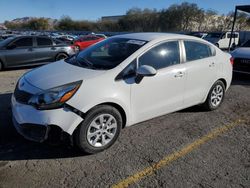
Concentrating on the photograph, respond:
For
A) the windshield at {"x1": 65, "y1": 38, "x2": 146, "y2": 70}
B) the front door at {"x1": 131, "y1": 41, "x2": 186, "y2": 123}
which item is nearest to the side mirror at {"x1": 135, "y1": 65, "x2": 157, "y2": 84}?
the front door at {"x1": 131, "y1": 41, "x2": 186, "y2": 123}

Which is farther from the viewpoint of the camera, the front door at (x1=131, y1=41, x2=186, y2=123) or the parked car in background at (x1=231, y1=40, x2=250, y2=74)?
the parked car in background at (x1=231, y1=40, x2=250, y2=74)

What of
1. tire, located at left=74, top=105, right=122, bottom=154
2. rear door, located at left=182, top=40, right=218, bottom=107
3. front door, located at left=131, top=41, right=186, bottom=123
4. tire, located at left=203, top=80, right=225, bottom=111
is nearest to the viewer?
tire, located at left=74, top=105, right=122, bottom=154

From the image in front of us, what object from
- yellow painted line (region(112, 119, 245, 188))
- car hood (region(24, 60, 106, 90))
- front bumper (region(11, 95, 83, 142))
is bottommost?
yellow painted line (region(112, 119, 245, 188))

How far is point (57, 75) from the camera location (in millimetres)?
3543

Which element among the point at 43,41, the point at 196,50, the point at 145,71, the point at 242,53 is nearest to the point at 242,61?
the point at 242,53

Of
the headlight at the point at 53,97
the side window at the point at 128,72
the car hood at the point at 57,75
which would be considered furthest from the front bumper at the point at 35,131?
the side window at the point at 128,72

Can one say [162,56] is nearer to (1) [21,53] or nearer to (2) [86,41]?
(1) [21,53]

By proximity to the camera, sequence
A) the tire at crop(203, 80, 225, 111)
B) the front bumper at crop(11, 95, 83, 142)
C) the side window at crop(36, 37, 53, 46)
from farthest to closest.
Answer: the side window at crop(36, 37, 53, 46)
the tire at crop(203, 80, 225, 111)
the front bumper at crop(11, 95, 83, 142)

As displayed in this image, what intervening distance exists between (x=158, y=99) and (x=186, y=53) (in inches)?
41.4

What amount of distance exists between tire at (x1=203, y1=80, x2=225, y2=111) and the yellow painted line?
0.61 meters

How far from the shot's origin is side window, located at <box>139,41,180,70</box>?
3834mm

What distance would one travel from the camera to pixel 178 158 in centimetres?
339

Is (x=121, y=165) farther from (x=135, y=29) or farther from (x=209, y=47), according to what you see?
(x=135, y=29)

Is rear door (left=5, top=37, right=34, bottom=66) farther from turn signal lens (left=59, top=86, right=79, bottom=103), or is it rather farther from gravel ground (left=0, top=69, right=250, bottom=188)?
turn signal lens (left=59, top=86, right=79, bottom=103)
